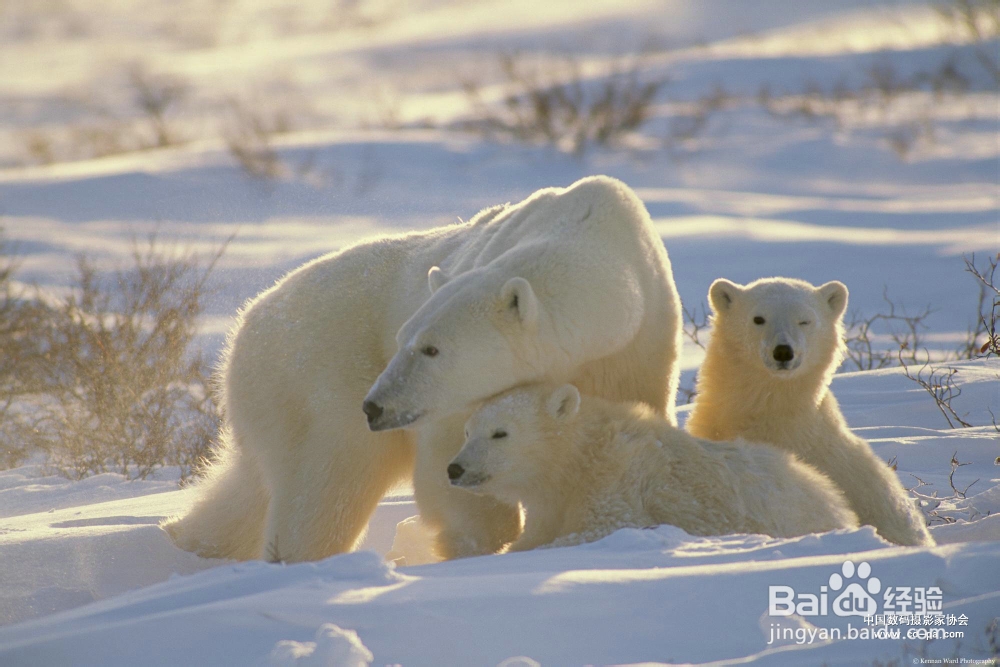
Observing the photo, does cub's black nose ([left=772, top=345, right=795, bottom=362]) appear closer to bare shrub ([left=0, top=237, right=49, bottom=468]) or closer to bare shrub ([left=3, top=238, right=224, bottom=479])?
bare shrub ([left=3, top=238, right=224, bottom=479])

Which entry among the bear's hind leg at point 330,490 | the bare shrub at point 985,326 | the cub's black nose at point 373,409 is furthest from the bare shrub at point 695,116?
the cub's black nose at point 373,409

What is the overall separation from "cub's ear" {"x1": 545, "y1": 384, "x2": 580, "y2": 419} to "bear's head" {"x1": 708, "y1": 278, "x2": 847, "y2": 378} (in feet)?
2.98

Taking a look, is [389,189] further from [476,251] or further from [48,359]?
[476,251]

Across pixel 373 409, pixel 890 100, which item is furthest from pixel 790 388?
pixel 890 100

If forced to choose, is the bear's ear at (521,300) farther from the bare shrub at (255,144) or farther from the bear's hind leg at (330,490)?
the bare shrub at (255,144)

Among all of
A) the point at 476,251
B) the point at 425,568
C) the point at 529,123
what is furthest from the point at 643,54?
the point at 425,568

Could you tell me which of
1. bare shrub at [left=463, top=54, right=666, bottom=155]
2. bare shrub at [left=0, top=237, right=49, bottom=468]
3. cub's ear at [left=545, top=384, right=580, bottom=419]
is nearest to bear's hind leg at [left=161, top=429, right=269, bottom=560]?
cub's ear at [left=545, top=384, right=580, bottom=419]

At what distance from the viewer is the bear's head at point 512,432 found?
12.1ft

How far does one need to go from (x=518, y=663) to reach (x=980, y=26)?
23472 millimetres

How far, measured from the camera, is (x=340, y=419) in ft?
13.9

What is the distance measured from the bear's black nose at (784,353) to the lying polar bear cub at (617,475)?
42cm

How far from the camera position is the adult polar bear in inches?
139

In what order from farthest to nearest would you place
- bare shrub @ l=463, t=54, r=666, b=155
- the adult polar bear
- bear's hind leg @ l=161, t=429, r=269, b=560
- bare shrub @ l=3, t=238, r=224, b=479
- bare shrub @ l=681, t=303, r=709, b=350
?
bare shrub @ l=463, t=54, r=666, b=155
bare shrub @ l=681, t=303, r=709, b=350
bare shrub @ l=3, t=238, r=224, b=479
bear's hind leg @ l=161, t=429, r=269, b=560
the adult polar bear

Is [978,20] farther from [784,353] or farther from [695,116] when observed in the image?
[784,353]
